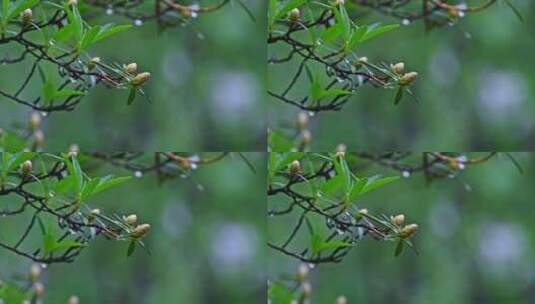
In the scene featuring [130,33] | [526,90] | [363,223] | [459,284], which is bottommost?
[459,284]

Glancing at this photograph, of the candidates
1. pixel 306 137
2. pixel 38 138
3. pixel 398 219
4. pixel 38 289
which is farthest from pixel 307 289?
pixel 38 138

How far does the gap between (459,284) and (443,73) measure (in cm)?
60

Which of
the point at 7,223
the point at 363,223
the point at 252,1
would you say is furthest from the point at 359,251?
the point at 7,223

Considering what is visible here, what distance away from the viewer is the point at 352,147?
10.1 ft

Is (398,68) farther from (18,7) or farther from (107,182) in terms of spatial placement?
(18,7)

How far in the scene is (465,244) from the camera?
314cm

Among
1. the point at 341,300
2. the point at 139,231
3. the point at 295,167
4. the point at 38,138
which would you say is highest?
the point at 38,138

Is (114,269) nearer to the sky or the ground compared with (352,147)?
nearer to the ground

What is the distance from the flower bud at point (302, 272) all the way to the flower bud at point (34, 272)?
28.6 inches

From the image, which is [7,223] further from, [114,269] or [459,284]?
[459,284]

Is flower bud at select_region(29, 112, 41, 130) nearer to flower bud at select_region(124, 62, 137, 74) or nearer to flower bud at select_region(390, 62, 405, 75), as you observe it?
flower bud at select_region(124, 62, 137, 74)

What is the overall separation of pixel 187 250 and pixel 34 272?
16.9 inches

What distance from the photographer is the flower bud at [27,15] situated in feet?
9.83

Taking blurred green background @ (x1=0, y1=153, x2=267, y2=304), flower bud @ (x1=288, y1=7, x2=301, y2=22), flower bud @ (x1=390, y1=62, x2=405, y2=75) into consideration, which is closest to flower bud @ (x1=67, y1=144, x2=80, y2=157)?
blurred green background @ (x1=0, y1=153, x2=267, y2=304)
